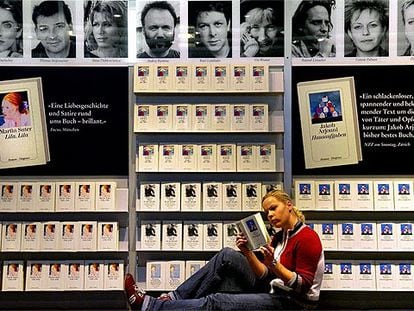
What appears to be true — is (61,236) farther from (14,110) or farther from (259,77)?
(259,77)

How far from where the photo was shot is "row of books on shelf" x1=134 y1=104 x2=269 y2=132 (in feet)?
16.8

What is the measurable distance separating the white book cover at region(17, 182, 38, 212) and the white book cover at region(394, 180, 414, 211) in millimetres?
2826

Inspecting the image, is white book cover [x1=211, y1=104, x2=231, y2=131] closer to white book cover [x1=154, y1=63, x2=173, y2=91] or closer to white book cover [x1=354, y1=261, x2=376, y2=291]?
white book cover [x1=154, y1=63, x2=173, y2=91]

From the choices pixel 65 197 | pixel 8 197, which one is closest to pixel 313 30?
pixel 65 197

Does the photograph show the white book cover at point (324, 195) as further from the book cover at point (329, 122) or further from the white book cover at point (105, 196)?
the white book cover at point (105, 196)

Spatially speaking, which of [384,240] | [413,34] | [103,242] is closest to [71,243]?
[103,242]

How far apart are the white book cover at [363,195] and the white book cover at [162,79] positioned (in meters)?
1.65

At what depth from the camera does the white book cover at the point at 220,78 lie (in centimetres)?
514

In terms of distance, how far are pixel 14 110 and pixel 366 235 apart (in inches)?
116

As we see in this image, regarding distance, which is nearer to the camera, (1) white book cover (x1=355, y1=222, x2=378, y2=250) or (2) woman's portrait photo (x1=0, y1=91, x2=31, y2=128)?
(1) white book cover (x1=355, y1=222, x2=378, y2=250)

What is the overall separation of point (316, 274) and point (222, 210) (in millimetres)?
1202

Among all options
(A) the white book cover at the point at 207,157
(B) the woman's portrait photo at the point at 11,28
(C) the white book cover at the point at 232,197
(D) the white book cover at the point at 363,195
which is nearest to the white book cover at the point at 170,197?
(A) the white book cover at the point at 207,157

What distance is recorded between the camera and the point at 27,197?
513 cm

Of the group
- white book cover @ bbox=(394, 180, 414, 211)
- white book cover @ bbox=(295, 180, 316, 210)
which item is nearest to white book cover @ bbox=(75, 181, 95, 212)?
white book cover @ bbox=(295, 180, 316, 210)
